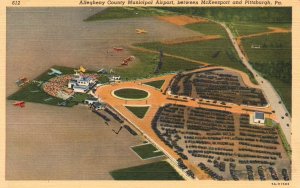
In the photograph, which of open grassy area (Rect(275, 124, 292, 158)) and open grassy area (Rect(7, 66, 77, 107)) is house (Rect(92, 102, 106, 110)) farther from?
open grassy area (Rect(275, 124, 292, 158))

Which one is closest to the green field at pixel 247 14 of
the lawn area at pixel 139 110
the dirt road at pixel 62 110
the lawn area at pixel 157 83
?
the dirt road at pixel 62 110

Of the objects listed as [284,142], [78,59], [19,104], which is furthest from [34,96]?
[284,142]

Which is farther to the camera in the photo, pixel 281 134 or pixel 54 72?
pixel 54 72

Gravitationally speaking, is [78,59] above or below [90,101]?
above

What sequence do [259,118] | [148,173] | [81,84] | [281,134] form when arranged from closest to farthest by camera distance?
[148,173], [281,134], [259,118], [81,84]

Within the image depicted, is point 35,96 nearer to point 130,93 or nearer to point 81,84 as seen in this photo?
point 81,84

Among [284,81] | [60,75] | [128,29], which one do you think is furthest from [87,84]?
[284,81]

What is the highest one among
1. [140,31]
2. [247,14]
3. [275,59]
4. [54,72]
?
[247,14]

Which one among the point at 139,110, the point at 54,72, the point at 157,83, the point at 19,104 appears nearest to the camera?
the point at 19,104
